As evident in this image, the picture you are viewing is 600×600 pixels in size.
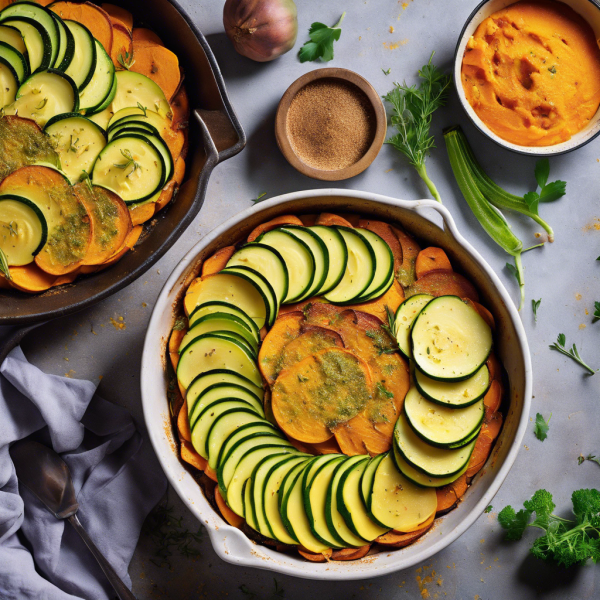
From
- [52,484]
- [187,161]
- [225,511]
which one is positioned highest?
[187,161]

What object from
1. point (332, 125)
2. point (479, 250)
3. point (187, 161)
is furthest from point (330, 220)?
point (479, 250)

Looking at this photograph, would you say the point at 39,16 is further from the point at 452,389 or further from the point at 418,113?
the point at 452,389

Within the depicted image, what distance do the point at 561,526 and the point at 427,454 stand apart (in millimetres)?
1042

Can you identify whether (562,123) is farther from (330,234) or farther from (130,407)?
(130,407)

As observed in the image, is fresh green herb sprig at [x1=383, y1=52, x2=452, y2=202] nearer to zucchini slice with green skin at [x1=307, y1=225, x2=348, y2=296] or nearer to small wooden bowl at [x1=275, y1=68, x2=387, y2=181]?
small wooden bowl at [x1=275, y1=68, x2=387, y2=181]

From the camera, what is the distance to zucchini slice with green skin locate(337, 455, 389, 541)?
7.09 ft

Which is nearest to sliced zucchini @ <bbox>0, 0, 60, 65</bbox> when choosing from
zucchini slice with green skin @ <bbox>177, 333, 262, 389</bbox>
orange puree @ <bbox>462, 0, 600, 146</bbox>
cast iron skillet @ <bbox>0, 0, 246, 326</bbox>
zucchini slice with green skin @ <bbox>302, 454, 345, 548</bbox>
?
cast iron skillet @ <bbox>0, 0, 246, 326</bbox>

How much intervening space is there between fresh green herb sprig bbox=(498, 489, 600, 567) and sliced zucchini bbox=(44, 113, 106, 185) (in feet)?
8.65

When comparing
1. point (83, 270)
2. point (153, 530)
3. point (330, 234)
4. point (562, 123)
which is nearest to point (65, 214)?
point (83, 270)

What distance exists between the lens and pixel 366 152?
2592mm

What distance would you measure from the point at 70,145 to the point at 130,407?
1316 mm

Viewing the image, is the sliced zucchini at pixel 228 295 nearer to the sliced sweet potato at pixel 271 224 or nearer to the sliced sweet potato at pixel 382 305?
the sliced sweet potato at pixel 271 224

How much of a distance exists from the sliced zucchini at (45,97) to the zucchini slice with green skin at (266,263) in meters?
0.96

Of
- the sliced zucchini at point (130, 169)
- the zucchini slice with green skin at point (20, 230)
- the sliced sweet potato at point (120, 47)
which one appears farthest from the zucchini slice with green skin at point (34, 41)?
the zucchini slice with green skin at point (20, 230)
